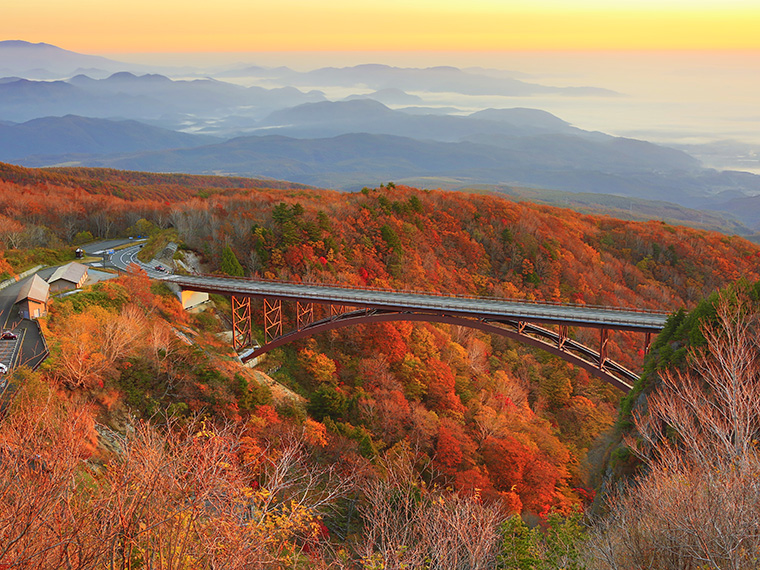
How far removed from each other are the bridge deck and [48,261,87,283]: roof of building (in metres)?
6.17

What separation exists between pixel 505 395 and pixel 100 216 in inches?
1820

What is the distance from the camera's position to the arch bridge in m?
31.4

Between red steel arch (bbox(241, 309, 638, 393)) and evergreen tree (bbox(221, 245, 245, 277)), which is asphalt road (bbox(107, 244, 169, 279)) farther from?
red steel arch (bbox(241, 309, 638, 393))

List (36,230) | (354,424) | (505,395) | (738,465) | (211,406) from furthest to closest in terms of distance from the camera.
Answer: (36,230)
(505,395)
(354,424)
(211,406)
(738,465)

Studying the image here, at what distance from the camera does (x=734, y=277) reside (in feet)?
213

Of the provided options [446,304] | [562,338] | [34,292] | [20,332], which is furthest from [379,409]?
[34,292]

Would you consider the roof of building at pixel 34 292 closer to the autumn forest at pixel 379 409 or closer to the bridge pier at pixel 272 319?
the autumn forest at pixel 379 409

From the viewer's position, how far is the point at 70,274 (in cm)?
3581

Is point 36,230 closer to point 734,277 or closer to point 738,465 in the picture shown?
point 738,465

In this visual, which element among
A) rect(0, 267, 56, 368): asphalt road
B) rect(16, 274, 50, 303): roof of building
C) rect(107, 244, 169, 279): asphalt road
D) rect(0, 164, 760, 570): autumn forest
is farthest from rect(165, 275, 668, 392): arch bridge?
rect(0, 267, 56, 368): asphalt road

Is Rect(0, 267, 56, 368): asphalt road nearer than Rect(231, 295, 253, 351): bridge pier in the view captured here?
Yes

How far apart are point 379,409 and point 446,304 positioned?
26.6 feet

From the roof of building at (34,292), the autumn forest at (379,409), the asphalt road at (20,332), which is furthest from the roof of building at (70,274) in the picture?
the roof of building at (34,292)

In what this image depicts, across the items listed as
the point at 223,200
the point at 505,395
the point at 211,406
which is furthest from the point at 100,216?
the point at 505,395
